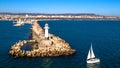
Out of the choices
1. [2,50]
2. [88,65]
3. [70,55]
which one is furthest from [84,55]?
[2,50]

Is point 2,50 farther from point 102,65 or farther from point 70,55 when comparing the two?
point 102,65

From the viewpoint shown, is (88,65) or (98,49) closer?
(88,65)

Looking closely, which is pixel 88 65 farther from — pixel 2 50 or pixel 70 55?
pixel 2 50

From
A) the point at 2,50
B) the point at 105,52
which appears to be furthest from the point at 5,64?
the point at 105,52

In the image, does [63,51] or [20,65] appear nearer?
[20,65]

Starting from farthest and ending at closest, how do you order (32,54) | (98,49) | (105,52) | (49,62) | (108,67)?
(98,49) < (105,52) < (32,54) < (49,62) < (108,67)

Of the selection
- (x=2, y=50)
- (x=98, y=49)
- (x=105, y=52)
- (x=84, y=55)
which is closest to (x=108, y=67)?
(x=84, y=55)

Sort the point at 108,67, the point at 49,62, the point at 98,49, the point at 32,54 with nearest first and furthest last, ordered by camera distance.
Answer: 1. the point at 108,67
2. the point at 49,62
3. the point at 32,54
4. the point at 98,49

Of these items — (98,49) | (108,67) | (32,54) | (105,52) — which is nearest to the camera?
(108,67)

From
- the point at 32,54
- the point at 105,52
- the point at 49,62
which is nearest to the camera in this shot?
the point at 49,62
